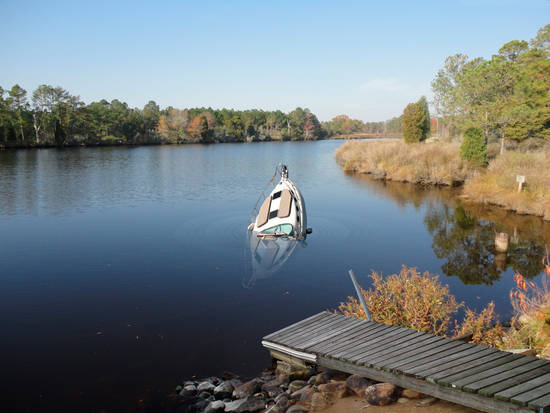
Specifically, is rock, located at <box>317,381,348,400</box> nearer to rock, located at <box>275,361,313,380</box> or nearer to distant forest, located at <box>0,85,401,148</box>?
rock, located at <box>275,361,313,380</box>

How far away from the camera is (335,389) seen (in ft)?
22.2

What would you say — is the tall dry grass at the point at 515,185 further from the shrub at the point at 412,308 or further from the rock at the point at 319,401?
the rock at the point at 319,401

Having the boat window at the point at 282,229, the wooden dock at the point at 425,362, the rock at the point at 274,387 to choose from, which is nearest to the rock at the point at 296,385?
the rock at the point at 274,387

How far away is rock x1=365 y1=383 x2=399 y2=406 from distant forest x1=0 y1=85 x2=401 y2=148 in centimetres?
7714

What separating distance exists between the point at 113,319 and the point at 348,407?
7.02m

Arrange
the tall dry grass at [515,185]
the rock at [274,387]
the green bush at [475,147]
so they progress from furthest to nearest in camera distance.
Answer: the green bush at [475,147] < the tall dry grass at [515,185] < the rock at [274,387]

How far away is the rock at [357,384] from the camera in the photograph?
6582mm

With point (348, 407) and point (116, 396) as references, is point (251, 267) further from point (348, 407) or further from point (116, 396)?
point (348, 407)

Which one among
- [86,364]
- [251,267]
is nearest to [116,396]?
[86,364]

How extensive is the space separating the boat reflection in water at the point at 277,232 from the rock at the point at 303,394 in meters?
7.40

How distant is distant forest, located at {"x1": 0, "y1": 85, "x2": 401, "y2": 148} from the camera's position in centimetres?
7494

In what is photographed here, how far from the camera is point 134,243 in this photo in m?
17.7

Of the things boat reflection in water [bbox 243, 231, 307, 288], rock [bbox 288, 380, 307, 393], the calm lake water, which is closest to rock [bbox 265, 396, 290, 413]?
rock [bbox 288, 380, 307, 393]

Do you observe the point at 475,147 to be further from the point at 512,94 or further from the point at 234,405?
the point at 234,405
